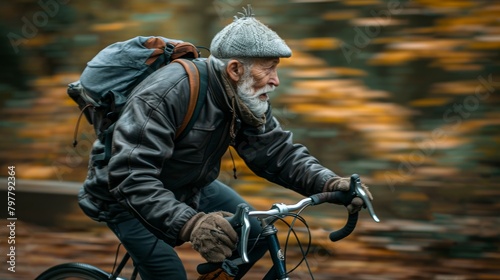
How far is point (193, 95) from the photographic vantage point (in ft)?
12.6

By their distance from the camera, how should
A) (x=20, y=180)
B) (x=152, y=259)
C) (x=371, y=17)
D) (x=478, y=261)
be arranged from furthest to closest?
(x=20, y=180), (x=371, y=17), (x=478, y=261), (x=152, y=259)

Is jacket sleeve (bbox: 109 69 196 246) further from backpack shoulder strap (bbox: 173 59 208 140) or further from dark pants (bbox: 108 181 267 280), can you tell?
dark pants (bbox: 108 181 267 280)

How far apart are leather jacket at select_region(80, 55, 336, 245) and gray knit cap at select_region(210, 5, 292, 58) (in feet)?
0.35

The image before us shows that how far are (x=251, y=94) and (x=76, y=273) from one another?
4.42ft

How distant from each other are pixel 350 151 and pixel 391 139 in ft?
1.17

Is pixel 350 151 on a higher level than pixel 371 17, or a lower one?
lower

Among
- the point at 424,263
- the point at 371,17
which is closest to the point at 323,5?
the point at 371,17

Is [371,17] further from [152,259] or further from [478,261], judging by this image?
[152,259]

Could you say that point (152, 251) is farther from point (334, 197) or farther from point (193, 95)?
point (334, 197)

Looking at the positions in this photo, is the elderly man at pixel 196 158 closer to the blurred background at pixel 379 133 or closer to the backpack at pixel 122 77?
the backpack at pixel 122 77

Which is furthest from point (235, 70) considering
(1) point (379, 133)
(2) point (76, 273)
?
(1) point (379, 133)

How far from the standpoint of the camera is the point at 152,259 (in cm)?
403

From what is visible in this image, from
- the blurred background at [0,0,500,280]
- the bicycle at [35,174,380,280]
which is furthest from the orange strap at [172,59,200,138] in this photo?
the blurred background at [0,0,500,280]

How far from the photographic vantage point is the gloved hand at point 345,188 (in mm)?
3906
